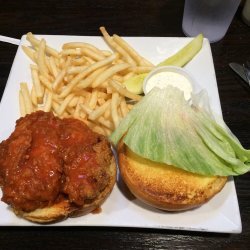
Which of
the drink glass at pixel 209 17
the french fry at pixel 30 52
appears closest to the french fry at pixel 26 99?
the french fry at pixel 30 52

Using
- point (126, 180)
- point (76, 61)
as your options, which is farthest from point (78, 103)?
point (126, 180)

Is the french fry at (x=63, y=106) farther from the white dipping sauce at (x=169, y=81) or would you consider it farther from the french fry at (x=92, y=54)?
the white dipping sauce at (x=169, y=81)

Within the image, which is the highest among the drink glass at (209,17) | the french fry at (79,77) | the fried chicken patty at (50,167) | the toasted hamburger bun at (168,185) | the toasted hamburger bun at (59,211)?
the drink glass at (209,17)

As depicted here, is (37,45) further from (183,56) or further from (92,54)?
(183,56)

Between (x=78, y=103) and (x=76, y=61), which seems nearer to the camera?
(x=78, y=103)

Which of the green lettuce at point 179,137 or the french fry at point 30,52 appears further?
the french fry at point 30,52

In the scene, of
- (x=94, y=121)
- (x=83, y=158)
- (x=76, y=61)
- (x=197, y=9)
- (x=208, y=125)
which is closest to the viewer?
(x=83, y=158)

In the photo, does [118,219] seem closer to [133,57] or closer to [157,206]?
[157,206]
